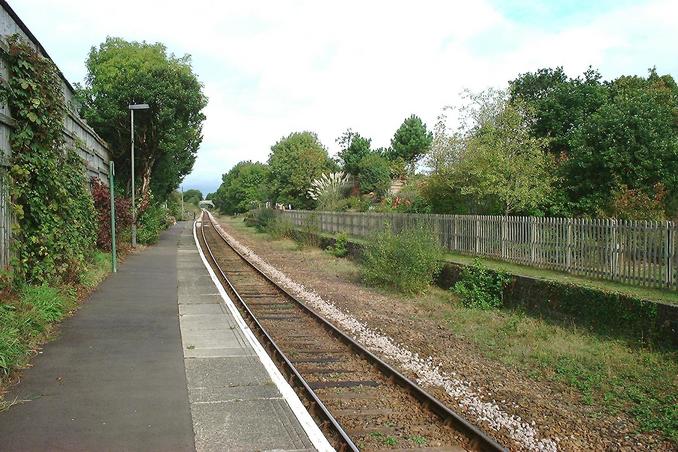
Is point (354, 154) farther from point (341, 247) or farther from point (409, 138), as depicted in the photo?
point (341, 247)

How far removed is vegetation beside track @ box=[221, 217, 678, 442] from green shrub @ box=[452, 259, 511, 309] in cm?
38

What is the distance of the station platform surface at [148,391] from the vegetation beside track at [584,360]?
3.71m

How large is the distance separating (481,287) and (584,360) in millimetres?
4877

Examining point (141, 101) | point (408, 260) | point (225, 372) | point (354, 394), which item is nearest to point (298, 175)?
point (141, 101)

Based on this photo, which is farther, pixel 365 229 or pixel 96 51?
pixel 96 51

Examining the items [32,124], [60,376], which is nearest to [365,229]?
[32,124]

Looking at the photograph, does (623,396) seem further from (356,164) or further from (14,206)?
(356,164)

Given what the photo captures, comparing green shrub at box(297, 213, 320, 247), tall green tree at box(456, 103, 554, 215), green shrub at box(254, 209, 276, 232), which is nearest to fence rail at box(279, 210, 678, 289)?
tall green tree at box(456, 103, 554, 215)

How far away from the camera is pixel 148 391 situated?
6.39 metres

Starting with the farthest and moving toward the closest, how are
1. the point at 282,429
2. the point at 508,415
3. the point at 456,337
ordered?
the point at 456,337 < the point at 508,415 < the point at 282,429

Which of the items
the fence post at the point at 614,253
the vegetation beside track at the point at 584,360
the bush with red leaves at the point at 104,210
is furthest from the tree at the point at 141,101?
the fence post at the point at 614,253

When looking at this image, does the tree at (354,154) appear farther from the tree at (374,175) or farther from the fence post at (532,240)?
the fence post at (532,240)

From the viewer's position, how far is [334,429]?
566cm

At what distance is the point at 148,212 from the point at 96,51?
9.32 metres
